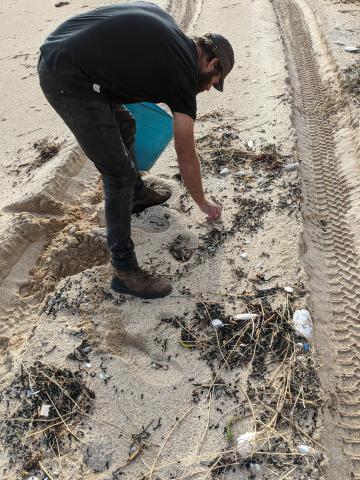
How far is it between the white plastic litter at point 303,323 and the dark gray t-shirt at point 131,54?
137 centimetres

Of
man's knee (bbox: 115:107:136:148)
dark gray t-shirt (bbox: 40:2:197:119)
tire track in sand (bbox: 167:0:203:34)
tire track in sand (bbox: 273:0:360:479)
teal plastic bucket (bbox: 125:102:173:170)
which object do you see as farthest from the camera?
tire track in sand (bbox: 167:0:203:34)

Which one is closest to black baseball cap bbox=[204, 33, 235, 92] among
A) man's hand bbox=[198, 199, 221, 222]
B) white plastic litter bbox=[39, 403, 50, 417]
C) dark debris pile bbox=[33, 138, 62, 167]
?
man's hand bbox=[198, 199, 221, 222]

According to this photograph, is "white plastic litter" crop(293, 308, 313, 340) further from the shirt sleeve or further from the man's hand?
the shirt sleeve

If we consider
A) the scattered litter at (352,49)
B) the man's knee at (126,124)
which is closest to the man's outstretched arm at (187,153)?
the man's knee at (126,124)

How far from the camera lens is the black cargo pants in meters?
2.28

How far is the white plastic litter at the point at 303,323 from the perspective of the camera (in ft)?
8.51

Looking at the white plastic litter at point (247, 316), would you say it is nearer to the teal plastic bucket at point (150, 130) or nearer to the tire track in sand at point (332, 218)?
the tire track in sand at point (332, 218)

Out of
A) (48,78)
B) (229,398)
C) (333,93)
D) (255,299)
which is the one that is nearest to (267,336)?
(255,299)

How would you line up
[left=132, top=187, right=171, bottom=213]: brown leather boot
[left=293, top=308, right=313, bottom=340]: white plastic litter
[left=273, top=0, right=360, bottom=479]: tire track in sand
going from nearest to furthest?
[left=273, top=0, right=360, bottom=479]: tire track in sand < [left=293, top=308, right=313, bottom=340]: white plastic litter < [left=132, top=187, right=171, bottom=213]: brown leather boot

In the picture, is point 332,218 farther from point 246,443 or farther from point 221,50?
point 246,443

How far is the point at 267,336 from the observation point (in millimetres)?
2600

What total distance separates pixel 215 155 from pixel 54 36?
2.15m

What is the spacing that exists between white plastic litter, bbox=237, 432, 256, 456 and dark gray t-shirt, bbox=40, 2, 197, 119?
5.38 ft

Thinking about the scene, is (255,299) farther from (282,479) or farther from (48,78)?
(48,78)
